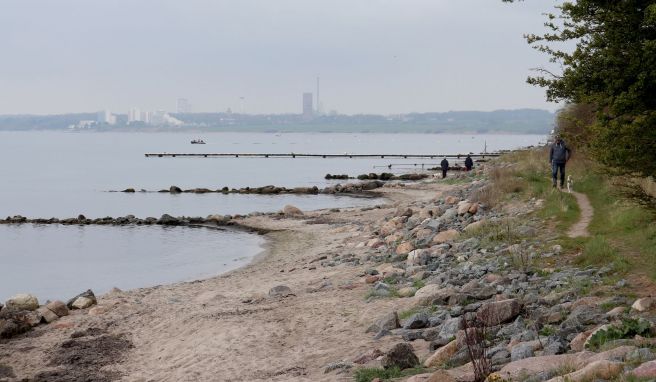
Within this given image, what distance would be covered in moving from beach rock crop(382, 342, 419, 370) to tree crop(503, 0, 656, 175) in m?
4.54

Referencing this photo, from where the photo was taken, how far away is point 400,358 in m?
11.0

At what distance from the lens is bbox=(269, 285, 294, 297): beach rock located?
64.6 ft

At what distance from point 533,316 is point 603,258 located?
4132mm

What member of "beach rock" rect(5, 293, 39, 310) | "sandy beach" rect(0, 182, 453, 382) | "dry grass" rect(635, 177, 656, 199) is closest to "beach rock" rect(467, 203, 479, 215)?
"sandy beach" rect(0, 182, 453, 382)

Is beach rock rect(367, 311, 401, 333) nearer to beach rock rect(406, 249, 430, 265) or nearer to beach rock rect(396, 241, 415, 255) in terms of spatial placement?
beach rock rect(406, 249, 430, 265)

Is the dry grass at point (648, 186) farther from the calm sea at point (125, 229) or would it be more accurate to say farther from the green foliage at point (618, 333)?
the calm sea at point (125, 229)

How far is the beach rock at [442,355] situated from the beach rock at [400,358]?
188 mm

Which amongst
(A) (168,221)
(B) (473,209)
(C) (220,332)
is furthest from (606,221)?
(A) (168,221)

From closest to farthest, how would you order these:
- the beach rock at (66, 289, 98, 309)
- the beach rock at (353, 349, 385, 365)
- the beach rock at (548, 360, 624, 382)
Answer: the beach rock at (548, 360, 624, 382) → the beach rock at (353, 349, 385, 365) → the beach rock at (66, 289, 98, 309)

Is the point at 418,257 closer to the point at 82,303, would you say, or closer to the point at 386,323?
the point at 386,323

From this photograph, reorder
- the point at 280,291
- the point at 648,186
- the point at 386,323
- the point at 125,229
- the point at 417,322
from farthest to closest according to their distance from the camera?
the point at 125,229 < the point at 648,186 < the point at 280,291 < the point at 386,323 < the point at 417,322

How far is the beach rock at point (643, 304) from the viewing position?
1161cm

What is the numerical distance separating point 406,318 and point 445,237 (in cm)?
877

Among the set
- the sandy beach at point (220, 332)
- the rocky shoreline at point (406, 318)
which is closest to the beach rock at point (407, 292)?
the rocky shoreline at point (406, 318)
